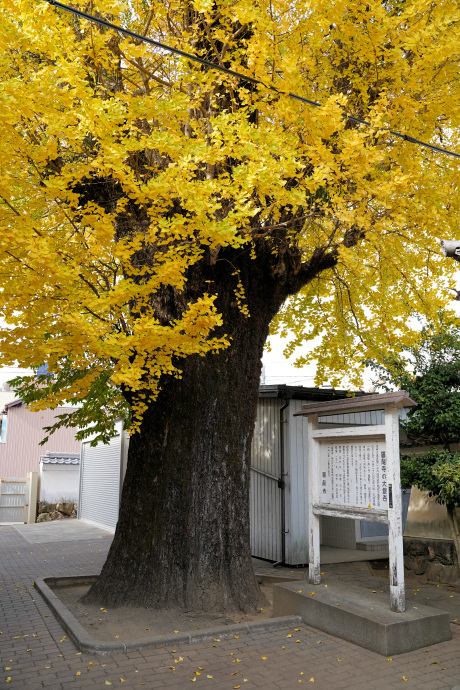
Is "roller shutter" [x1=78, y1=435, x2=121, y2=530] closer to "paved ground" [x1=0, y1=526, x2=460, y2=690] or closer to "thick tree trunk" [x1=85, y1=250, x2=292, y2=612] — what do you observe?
"thick tree trunk" [x1=85, y1=250, x2=292, y2=612]

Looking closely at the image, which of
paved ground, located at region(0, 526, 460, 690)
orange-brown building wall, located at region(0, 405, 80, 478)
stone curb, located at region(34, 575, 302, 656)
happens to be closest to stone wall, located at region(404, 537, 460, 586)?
paved ground, located at region(0, 526, 460, 690)

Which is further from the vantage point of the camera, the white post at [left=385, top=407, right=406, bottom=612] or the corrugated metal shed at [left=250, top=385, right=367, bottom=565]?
the corrugated metal shed at [left=250, top=385, right=367, bottom=565]

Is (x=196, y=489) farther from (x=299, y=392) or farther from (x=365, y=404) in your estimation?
(x=299, y=392)

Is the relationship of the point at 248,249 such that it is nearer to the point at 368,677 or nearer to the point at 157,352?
the point at 157,352

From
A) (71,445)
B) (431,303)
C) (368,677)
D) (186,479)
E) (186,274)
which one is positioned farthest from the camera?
(71,445)

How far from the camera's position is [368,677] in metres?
4.75

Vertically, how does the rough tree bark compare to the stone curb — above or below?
above

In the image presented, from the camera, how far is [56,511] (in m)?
20.1

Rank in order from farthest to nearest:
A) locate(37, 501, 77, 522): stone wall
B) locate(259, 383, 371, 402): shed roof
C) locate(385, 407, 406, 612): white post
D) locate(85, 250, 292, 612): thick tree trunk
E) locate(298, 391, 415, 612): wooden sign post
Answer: locate(37, 501, 77, 522): stone wall, locate(259, 383, 371, 402): shed roof, locate(85, 250, 292, 612): thick tree trunk, locate(298, 391, 415, 612): wooden sign post, locate(385, 407, 406, 612): white post

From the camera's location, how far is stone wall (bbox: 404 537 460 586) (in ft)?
27.1

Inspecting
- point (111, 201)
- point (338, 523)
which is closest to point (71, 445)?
point (338, 523)

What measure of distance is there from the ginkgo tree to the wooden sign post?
2.96 ft

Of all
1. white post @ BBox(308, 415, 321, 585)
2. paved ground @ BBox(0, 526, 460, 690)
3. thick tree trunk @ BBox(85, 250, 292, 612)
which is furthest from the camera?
white post @ BBox(308, 415, 321, 585)

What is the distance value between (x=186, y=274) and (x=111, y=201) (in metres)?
1.43
